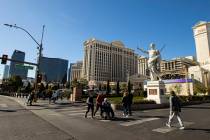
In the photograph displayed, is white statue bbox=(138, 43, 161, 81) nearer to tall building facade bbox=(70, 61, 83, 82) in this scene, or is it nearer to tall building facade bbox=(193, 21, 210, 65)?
tall building facade bbox=(193, 21, 210, 65)

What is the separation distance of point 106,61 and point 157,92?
418 feet

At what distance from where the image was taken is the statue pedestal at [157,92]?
21766 millimetres

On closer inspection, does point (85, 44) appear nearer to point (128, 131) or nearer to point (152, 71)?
point (152, 71)

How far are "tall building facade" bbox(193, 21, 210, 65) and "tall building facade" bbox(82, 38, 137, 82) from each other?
51.1 m

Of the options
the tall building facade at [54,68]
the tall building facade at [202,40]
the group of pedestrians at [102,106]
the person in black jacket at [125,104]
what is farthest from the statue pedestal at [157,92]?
the tall building facade at [54,68]

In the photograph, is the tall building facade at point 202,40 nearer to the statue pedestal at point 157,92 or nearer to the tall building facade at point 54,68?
the statue pedestal at point 157,92

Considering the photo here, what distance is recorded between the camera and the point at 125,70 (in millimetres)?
159500

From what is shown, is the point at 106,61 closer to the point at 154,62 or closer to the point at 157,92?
the point at 154,62

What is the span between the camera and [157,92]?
72.3 ft

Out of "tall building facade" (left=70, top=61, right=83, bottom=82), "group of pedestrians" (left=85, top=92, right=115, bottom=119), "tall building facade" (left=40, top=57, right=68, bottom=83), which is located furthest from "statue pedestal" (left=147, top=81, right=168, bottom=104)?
"tall building facade" (left=40, top=57, right=68, bottom=83)

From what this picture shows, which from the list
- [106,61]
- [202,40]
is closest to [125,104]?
[202,40]

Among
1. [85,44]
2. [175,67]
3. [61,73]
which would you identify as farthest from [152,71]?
[61,73]

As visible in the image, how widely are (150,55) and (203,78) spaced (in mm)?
62092

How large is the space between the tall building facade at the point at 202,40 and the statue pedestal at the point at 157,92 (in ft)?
316
